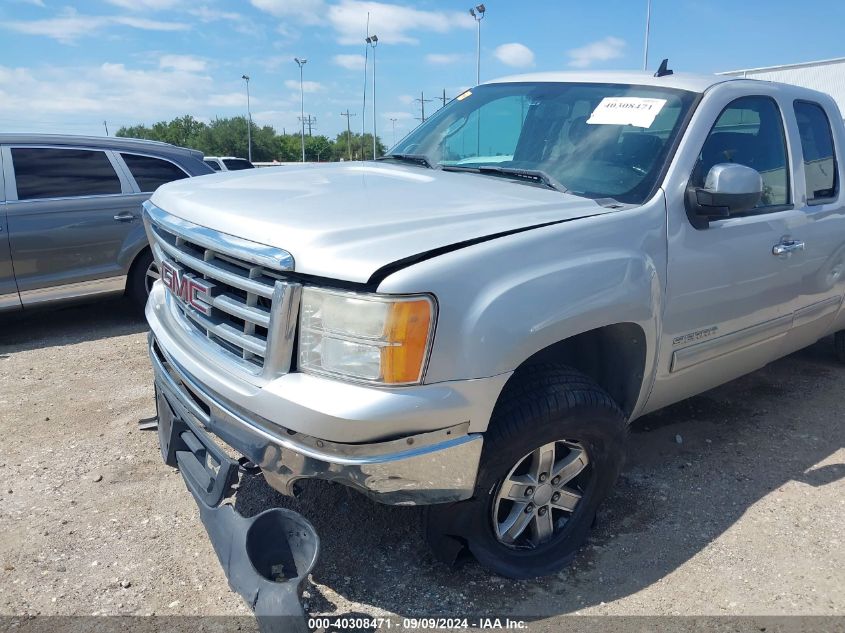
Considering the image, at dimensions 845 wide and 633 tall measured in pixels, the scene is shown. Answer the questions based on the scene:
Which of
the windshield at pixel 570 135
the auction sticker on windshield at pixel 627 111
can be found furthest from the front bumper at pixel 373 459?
the auction sticker on windshield at pixel 627 111

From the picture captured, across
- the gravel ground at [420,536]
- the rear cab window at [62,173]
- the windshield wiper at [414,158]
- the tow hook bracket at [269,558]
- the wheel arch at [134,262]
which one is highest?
the windshield wiper at [414,158]

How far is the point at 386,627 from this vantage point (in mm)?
2350

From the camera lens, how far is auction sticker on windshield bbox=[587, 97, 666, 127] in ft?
9.99

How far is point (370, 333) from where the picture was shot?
198 cm

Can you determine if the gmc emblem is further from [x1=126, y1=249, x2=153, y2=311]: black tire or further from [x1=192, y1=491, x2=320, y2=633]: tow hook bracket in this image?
[x1=126, y1=249, x2=153, y2=311]: black tire

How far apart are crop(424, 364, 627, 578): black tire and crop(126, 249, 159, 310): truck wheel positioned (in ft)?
14.5

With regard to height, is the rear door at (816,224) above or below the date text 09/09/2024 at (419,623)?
above

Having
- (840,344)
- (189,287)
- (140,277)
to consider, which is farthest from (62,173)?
(840,344)

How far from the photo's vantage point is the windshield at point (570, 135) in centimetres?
291

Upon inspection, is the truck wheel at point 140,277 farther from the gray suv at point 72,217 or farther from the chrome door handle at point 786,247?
the chrome door handle at point 786,247

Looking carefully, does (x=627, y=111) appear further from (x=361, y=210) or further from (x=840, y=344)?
(x=840, y=344)

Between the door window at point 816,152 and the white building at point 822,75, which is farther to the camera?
the white building at point 822,75

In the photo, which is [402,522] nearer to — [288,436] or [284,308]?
[288,436]

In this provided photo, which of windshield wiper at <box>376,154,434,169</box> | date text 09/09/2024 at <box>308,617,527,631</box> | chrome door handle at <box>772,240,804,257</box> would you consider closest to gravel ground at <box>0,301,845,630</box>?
date text 09/09/2024 at <box>308,617,527,631</box>
